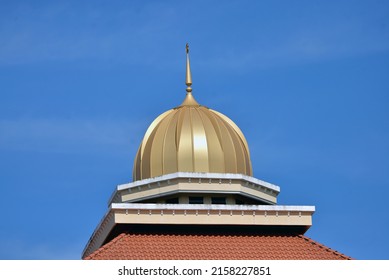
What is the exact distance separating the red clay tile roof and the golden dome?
5284mm

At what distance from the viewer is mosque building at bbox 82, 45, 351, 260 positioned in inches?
2810

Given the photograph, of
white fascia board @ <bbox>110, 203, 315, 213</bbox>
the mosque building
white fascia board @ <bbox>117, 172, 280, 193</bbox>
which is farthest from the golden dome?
white fascia board @ <bbox>110, 203, 315, 213</bbox>

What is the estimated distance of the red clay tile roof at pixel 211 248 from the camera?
229 feet

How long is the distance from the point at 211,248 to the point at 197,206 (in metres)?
2.47

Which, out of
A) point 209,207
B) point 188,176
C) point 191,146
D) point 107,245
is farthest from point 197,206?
point 107,245

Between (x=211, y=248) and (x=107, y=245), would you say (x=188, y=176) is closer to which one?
(x=211, y=248)

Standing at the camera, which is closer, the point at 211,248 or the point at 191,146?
the point at 211,248

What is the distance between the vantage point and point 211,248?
7131 centimetres

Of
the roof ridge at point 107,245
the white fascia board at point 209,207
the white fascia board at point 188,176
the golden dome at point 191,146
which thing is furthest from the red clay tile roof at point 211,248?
the golden dome at point 191,146
